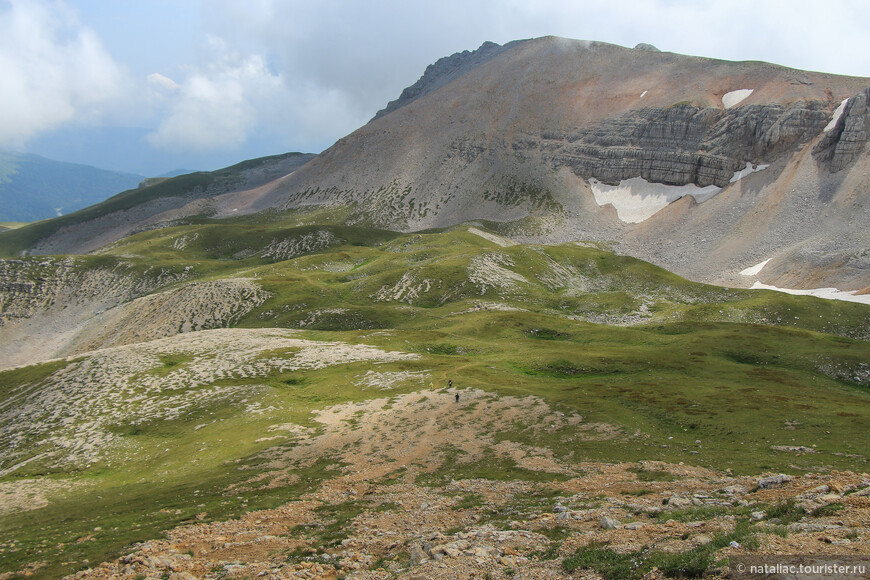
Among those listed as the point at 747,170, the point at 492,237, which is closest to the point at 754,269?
the point at 747,170

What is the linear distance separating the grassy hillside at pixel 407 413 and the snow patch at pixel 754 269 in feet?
176

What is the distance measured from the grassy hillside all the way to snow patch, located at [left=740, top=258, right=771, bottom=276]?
5364 centimetres

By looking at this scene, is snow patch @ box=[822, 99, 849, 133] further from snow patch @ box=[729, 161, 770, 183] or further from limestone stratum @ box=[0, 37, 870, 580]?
limestone stratum @ box=[0, 37, 870, 580]

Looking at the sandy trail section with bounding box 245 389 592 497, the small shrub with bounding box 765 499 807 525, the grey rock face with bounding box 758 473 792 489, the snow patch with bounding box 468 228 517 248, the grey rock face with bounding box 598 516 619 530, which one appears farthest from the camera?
the snow patch with bounding box 468 228 517 248

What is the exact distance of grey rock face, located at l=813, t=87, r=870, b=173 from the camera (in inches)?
6373

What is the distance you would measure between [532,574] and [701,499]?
1044 cm

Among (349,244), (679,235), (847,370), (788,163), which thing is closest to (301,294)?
(349,244)

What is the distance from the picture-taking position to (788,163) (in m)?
178

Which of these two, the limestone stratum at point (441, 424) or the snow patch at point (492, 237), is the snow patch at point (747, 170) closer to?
the limestone stratum at point (441, 424)

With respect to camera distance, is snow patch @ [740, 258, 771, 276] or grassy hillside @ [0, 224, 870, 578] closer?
grassy hillside @ [0, 224, 870, 578]

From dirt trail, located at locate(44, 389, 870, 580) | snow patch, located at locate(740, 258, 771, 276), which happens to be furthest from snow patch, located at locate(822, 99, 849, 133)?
dirt trail, located at locate(44, 389, 870, 580)

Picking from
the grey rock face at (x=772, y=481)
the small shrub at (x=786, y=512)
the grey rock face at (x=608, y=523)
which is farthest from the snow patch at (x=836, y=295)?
the grey rock face at (x=608, y=523)

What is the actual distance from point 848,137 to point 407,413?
198 m

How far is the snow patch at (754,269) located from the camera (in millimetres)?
146975
